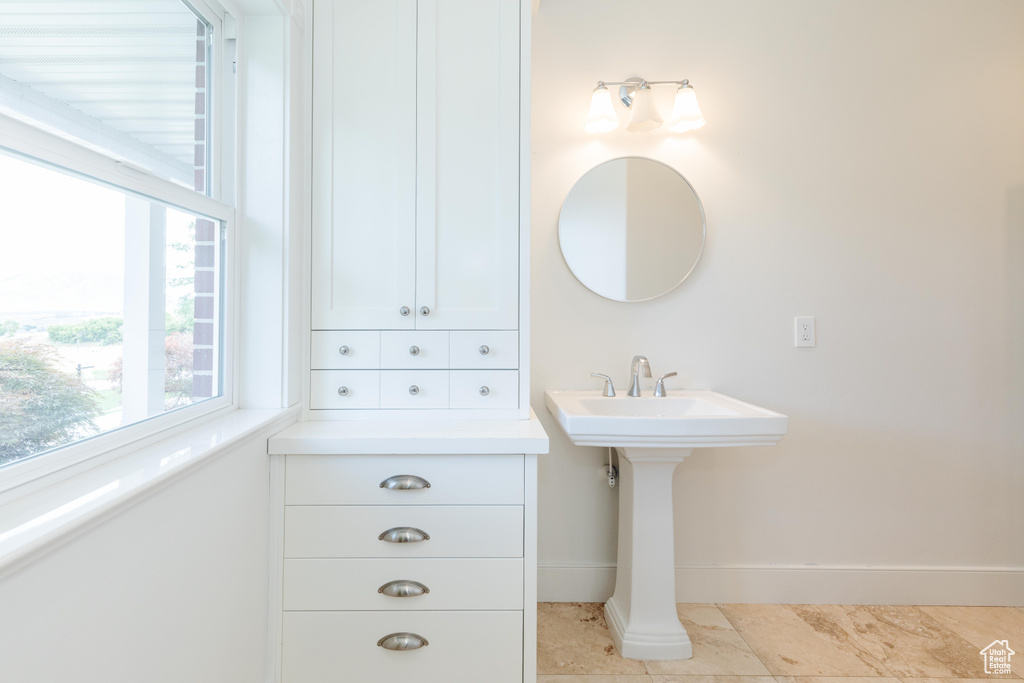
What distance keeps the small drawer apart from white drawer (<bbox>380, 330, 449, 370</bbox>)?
7 cm

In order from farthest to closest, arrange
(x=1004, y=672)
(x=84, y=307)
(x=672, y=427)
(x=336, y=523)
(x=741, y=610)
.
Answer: (x=741, y=610)
(x=1004, y=672)
(x=672, y=427)
(x=336, y=523)
(x=84, y=307)

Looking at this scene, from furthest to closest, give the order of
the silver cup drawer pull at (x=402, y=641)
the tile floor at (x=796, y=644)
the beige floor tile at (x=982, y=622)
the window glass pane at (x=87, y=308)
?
the beige floor tile at (x=982, y=622), the tile floor at (x=796, y=644), the silver cup drawer pull at (x=402, y=641), the window glass pane at (x=87, y=308)

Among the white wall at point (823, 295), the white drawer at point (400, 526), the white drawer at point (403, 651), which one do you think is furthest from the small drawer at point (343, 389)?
the white wall at point (823, 295)

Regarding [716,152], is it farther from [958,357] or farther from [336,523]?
[336,523]

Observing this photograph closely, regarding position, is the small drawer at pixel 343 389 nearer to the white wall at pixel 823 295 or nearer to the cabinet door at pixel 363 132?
the cabinet door at pixel 363 132

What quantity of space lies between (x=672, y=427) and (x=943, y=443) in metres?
1.39

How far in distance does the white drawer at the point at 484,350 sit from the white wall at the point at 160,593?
2.02 ft

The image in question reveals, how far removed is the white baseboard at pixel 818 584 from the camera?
2156 millimetres

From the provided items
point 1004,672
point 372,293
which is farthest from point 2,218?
point 1004,672

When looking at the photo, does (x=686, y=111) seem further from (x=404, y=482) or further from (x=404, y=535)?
(x=404, y=535)

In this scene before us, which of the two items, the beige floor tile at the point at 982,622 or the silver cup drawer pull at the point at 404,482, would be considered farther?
the beige floor tile at the point at 982,622

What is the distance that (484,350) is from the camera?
171cm

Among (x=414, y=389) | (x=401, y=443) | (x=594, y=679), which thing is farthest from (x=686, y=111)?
(x=594, y=679)

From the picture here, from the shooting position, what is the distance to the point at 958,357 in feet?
7.10
